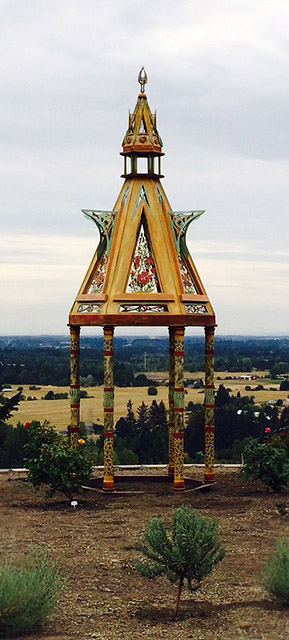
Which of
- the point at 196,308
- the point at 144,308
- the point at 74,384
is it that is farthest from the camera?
the point at 74,384

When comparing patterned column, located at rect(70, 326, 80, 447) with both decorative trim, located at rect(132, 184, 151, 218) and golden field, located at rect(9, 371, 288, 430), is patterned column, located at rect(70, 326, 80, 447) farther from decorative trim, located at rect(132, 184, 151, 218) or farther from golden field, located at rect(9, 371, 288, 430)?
golden field, located at rect(9, 371, 288, 430)

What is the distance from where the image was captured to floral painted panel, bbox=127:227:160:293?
18297 mm

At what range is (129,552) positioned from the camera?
13938 millimetres

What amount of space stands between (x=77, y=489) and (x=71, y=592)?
6333 mm

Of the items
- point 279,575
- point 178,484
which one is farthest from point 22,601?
point 178,484


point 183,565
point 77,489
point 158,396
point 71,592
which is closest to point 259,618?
point 183,565

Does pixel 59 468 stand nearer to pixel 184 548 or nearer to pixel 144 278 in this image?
pixel 144 278

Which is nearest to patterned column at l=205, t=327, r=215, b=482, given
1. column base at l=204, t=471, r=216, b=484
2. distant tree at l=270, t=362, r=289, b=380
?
column base at l=204, t=471, r=216, b=484

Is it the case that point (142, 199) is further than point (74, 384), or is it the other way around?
point (74, 384)

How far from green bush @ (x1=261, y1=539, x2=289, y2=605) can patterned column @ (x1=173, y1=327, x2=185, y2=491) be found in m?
6.88

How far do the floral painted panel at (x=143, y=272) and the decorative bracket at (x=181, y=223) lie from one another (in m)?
0.67

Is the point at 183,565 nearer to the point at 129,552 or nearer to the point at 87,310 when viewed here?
the point at 129,552

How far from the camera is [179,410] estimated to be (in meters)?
18.4

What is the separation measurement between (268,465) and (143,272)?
14.2ft
